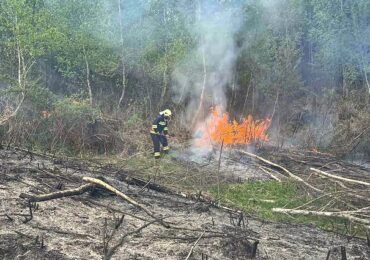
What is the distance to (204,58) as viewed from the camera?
21266 millimetres

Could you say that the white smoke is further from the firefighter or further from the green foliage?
the green foliage

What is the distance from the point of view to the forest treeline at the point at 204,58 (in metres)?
18.2

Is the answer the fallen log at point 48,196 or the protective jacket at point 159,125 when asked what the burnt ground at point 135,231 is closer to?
the fallen log at point 48,196

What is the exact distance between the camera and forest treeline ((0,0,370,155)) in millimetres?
18203

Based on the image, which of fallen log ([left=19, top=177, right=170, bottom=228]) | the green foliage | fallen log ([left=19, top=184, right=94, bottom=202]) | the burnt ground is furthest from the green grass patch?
fallen log ([left=19, top=184, right=94, bottom=202])

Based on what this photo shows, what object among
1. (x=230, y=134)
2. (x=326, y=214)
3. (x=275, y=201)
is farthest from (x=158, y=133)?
(x=326, y=214)

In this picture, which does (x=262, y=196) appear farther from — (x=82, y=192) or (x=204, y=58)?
(x=204, y=58)

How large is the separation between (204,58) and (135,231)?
54.1ft

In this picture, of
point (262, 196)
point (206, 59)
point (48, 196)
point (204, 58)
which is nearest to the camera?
point (48, 196)

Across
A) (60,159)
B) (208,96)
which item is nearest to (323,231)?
(60,159)

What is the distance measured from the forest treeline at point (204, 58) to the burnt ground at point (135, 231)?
8.86 meters

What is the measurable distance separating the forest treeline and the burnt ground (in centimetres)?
886

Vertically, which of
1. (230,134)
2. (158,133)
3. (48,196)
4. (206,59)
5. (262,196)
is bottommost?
(262,196)

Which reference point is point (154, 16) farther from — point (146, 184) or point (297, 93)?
point (146, 184)
